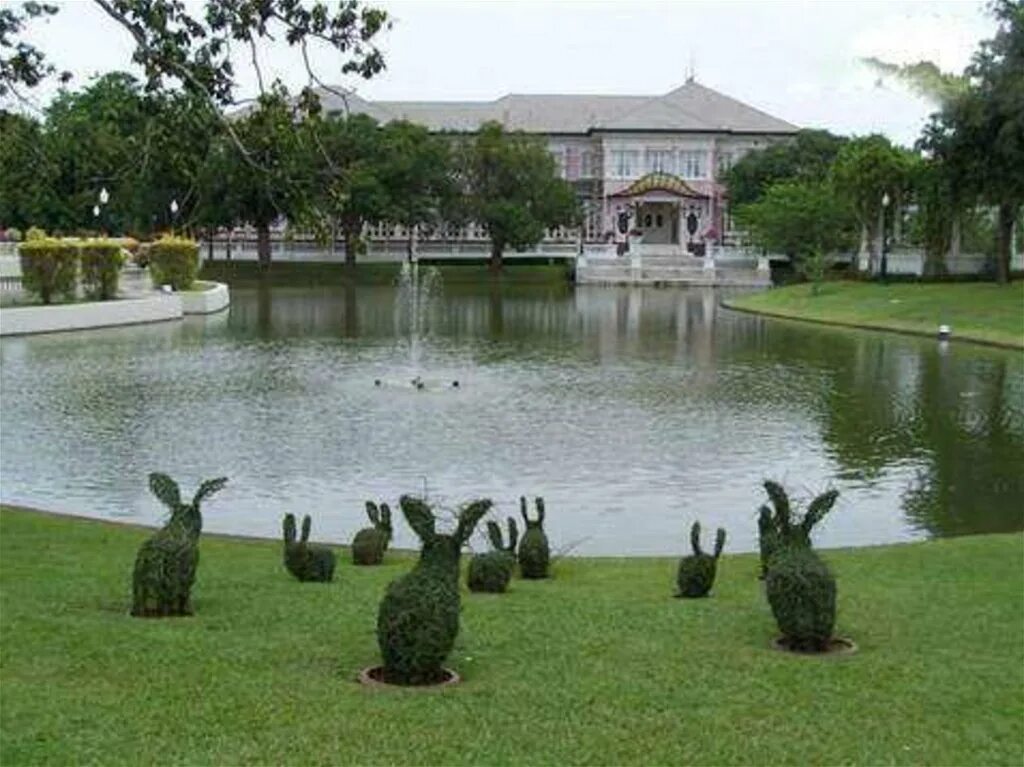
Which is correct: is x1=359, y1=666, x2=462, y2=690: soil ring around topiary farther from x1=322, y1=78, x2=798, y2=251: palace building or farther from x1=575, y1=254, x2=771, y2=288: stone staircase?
x1=322, y1=78, x2=798, y2=251: palace building

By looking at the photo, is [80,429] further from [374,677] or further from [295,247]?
[295,247]

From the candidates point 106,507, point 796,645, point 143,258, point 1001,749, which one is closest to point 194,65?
point 796,645

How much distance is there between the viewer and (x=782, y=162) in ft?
289

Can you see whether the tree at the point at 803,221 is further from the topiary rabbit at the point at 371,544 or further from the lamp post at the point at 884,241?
the topiary rabbit at the point at 371,544

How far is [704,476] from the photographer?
56.1 feet

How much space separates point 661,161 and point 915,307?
177 feet

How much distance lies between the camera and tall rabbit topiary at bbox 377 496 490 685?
7.14 meters

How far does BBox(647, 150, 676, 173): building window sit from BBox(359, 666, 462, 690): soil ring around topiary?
91309 millimetres

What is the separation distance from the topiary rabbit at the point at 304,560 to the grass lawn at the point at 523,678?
0.17 m

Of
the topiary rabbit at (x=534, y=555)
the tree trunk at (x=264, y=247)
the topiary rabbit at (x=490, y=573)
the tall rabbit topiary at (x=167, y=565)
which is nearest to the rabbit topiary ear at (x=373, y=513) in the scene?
the topiary rabbit at (x=534, y=555)

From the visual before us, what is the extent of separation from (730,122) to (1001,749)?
96.3 metres

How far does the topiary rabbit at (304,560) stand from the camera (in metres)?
10.7

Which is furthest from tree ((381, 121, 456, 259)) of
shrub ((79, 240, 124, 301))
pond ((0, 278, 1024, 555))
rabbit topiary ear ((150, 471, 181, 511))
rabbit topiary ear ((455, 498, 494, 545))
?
rabbit topiary ear ((455, 498, 494, 545))

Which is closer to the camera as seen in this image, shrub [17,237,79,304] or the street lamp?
shrub [17,237,79,304]
